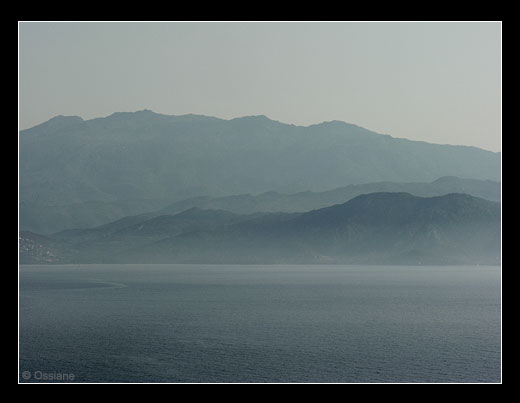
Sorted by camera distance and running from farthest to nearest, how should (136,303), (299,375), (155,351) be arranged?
(136,303)
(155,351)
(299,375)

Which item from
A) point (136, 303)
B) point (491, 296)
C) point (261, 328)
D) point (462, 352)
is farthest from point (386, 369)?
point (491, 296)
